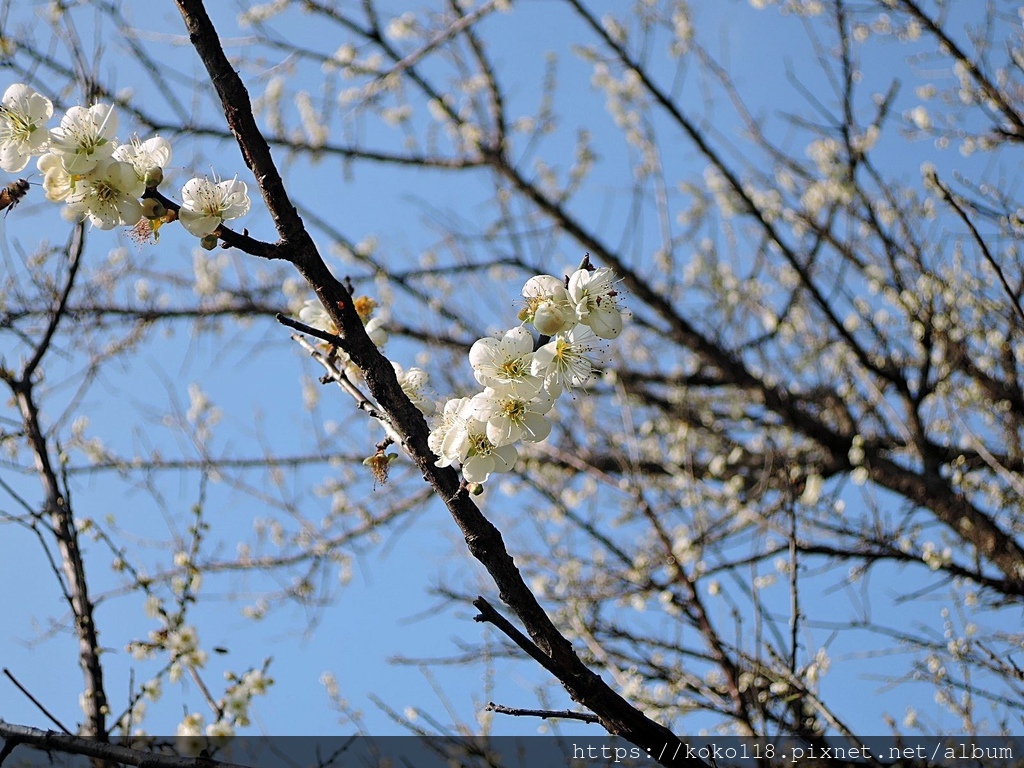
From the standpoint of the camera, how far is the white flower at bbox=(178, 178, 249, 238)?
1.33 metres

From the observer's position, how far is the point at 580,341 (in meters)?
1.43

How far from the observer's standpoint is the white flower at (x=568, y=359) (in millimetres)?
1312

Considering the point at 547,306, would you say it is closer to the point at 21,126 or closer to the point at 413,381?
the point at 413,381

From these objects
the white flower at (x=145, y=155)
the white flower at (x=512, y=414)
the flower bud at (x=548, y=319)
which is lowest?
the white flower at (x=512, y=414)

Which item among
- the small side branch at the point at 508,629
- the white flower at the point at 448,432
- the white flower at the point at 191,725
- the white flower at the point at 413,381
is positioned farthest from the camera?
the white flower at the point at 191,725

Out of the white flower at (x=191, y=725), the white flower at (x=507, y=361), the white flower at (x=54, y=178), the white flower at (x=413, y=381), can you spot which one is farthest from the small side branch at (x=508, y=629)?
the white flower at (x=191, y=725)

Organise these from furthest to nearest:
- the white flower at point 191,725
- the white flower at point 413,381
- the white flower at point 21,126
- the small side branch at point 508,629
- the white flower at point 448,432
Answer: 1. the white flower at point 191,725
2. the white flower at point 413,381
3. the white flower at point 21,126
4. the white flower at point 448,432
5. the small side branch at point 508,629

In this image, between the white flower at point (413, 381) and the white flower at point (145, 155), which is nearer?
the white flower at point (145, 155)

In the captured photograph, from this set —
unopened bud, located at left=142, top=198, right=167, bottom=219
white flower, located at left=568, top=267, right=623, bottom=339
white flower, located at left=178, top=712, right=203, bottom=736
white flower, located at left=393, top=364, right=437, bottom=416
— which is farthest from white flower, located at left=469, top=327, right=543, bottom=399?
white flower, located at left=178, top=712, right=203, bottom=736

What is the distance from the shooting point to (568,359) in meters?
1.43

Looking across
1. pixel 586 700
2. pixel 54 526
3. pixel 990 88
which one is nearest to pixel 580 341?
pixel 586 700

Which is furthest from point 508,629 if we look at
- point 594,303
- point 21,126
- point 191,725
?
point 191,725

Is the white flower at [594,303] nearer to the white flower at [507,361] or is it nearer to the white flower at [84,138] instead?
the white flower at [507,361]

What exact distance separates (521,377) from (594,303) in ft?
0.64
